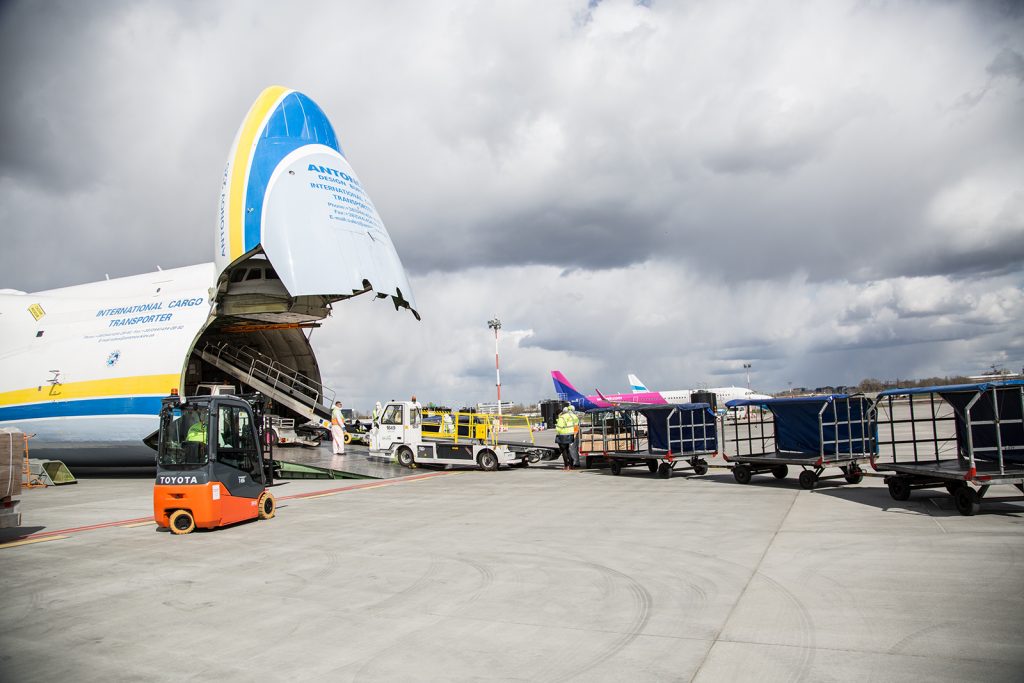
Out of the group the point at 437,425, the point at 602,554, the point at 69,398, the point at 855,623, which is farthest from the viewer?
the point at 437,425

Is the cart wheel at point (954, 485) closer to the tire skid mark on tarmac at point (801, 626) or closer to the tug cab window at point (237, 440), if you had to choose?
the tire skid mark on tarmac at point (801, 626)

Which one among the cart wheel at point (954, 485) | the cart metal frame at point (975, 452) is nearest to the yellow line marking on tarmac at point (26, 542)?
the cart metal frame at point (975, 452)

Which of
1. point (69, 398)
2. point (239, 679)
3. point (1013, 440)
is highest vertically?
point (69, 398)

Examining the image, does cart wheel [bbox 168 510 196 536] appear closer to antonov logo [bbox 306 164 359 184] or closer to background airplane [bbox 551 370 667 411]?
antonov logo [bbox 306 164 359 184]

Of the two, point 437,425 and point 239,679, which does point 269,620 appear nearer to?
point 239,679

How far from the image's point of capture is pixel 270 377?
938 inches

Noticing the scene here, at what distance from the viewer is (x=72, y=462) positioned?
21.0 m

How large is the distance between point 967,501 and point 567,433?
12.1 metres

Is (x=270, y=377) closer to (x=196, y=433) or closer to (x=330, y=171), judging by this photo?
(x=330, y=171)

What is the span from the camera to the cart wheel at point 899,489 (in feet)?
38.3

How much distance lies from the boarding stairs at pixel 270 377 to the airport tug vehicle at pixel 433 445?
3.46 metres

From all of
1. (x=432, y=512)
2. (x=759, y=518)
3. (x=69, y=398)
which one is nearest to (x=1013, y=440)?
(x=759, y=518)

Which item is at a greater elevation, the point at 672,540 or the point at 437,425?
the point at 437,425

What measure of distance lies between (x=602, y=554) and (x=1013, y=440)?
8.23 meters
